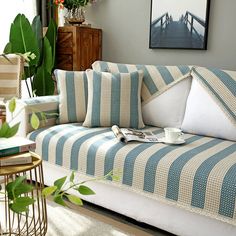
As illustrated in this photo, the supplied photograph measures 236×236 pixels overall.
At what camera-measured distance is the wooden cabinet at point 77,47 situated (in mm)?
3008

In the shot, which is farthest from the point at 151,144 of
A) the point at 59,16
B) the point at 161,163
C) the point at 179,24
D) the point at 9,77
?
the point at 59,16

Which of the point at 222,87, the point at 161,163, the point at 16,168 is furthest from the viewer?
the point at 222,87

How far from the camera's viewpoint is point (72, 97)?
2.31m

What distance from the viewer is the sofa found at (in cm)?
150

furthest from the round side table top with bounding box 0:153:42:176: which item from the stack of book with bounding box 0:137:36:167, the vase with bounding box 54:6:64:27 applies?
the vase with bounding box 54:6:64:27

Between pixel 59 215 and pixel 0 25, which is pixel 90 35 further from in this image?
pixel 59 215

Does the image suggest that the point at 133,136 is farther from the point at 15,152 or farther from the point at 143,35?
the point at 143,35

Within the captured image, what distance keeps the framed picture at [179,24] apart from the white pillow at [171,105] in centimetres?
55

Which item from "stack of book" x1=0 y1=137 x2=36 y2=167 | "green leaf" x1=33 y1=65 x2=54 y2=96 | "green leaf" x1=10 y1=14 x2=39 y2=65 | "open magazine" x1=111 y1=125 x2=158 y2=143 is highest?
"green leaf" x1=10 y1=14 x2=39 y2=65

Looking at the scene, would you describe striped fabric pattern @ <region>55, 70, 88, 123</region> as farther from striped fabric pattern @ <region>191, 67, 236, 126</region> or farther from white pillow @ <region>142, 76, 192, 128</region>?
striped fabric pattern @ <region>191, 67, 236, 126</region>

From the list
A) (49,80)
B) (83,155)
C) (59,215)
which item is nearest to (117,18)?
(49,80)

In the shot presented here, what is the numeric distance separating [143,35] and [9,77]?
1.27 meters

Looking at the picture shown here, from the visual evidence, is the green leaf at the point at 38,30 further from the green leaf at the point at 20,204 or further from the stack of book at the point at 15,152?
the green leaf at the point at 20,204

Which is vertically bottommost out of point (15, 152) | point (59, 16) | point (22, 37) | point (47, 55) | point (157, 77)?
point (15, 152)
